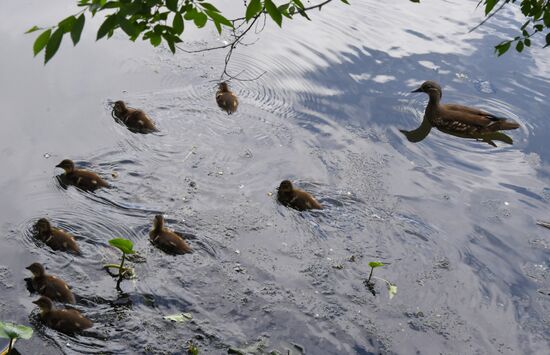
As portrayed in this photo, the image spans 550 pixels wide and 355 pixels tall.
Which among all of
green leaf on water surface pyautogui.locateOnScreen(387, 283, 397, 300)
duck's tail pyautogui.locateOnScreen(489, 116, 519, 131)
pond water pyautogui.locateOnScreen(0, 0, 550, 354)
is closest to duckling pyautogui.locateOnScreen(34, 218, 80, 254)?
pond water pyautogui.locateOnScreen(0, 0, 550, 354)

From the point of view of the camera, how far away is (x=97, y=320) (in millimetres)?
4750

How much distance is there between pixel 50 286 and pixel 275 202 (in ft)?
7.06

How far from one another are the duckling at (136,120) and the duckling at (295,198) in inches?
62.6

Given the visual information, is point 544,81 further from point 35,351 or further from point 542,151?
point 35,351

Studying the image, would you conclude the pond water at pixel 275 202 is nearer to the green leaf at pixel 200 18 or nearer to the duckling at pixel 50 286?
the duckling at pixel 50 286

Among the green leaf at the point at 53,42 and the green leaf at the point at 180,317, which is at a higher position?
the green leaf at the point at 53,42

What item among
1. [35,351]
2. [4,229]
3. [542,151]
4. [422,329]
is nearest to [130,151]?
[4,229]

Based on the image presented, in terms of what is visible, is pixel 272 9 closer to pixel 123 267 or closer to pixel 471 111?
pixel 123 267

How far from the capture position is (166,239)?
543cm

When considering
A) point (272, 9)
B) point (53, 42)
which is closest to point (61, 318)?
point (53, 42)

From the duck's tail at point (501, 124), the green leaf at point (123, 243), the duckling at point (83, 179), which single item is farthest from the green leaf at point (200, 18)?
the duck's tail at point (501, 124)

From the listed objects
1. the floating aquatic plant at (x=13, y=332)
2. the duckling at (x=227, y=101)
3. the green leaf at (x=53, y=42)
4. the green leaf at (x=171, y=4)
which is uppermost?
the green leaf at (x=171, y=4)

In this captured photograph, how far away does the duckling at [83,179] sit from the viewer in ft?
20.1

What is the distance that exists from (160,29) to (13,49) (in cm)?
566
